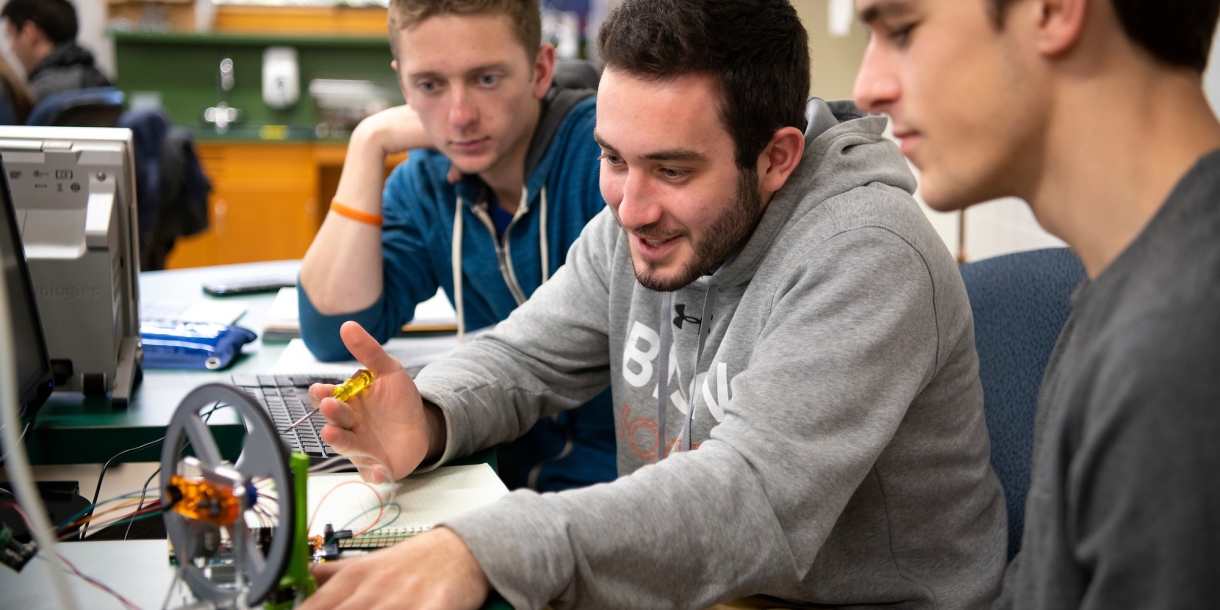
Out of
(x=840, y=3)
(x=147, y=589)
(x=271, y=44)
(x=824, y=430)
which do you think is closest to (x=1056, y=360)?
(x=824, y=430)

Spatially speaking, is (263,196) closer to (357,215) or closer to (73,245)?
(357,215)

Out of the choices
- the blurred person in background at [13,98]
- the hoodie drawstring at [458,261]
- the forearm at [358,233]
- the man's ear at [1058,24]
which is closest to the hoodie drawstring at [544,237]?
the hoodie drawstring at [458,261]

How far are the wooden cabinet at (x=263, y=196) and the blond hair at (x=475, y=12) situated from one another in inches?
139

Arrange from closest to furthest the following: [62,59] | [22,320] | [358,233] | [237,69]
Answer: [22,320], [358,233], [62,59], [237,69]

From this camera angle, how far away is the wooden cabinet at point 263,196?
5324mm

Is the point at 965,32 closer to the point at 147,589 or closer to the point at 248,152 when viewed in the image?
the point at 147,589

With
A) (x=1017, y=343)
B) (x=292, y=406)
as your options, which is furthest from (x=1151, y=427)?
(x=292, y=406)

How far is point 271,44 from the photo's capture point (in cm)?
593

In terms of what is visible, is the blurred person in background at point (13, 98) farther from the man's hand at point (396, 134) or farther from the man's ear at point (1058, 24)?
the man's ear at point (1058, 24)

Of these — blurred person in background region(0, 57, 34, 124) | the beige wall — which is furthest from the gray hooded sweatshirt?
blurred person in background region(0, 57, 34, 124)

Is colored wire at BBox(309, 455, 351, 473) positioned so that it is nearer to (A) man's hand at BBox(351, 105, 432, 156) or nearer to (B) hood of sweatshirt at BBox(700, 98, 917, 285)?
(B) hood of sweatshirt at BBox(700, 98, 917, 285)

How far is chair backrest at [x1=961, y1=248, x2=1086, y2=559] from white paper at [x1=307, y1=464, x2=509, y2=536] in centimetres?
69

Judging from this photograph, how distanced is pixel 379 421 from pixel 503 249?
2.53 feet

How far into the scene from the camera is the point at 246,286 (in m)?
2.14
